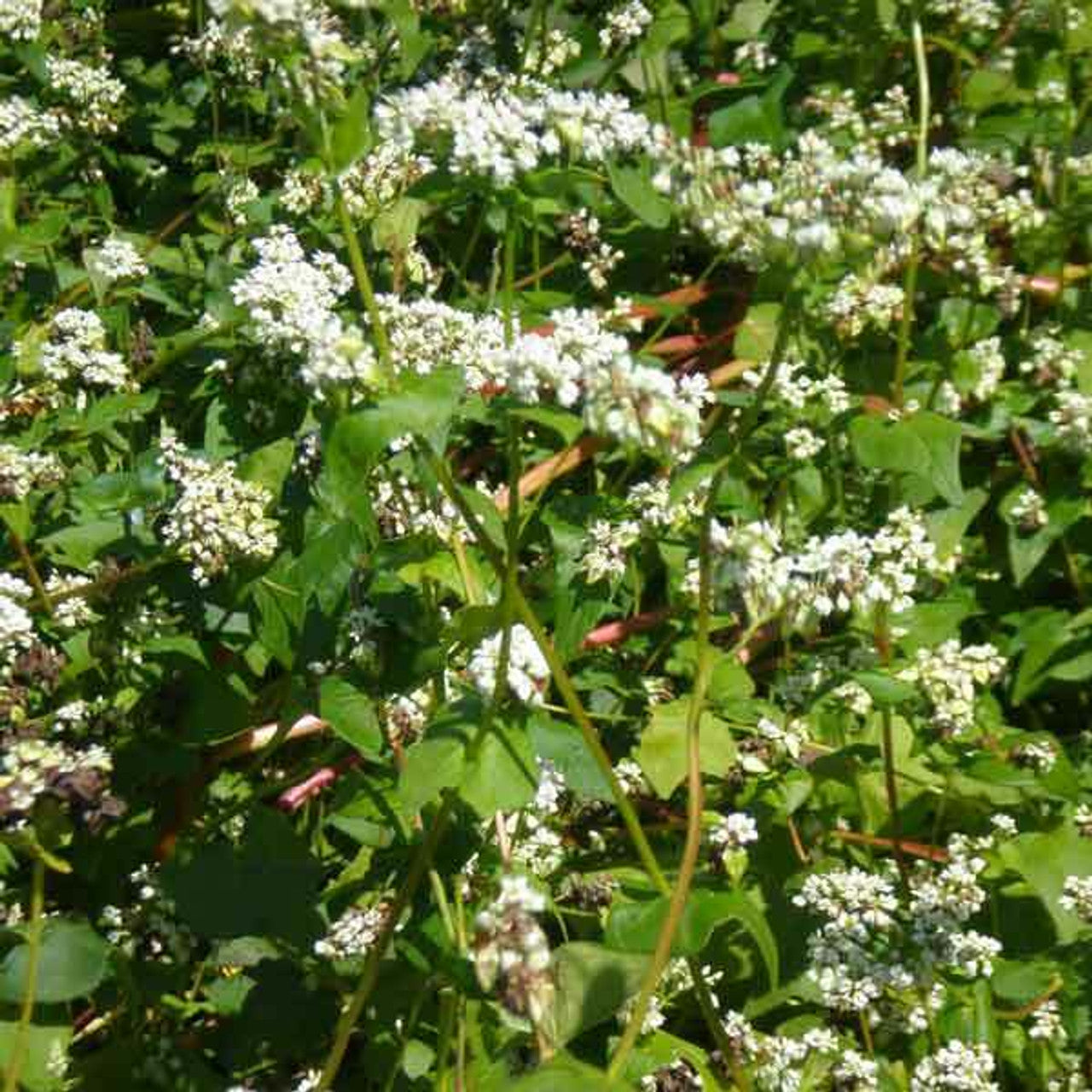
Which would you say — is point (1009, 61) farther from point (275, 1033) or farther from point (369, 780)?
point (275, 1033)

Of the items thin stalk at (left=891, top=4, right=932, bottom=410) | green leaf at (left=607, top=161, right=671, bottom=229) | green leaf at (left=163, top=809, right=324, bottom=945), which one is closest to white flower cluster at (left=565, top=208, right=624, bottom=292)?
green leaf at (left=607, top=161, right=671, bottom=229)

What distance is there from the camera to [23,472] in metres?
3.11

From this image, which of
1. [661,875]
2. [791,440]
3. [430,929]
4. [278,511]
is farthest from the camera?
[791,440]

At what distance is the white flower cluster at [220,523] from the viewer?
9.45 feet

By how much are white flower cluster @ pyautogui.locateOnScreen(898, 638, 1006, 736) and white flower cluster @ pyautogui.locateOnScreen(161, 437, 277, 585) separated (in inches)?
49.4

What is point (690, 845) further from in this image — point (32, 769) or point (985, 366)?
A: point (985, 366)

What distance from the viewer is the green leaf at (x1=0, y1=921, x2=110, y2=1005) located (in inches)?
102

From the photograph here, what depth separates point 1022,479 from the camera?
4.22 meters

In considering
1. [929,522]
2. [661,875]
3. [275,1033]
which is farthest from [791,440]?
[275,1033]

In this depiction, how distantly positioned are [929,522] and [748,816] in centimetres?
106

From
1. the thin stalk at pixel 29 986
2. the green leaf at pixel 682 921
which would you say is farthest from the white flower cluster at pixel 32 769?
the green leaf at pixel 682 921

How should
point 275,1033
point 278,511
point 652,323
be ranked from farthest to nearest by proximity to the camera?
point 652,323
point 278,511
point 275,1033

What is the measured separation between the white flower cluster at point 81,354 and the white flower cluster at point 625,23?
5.80 feet

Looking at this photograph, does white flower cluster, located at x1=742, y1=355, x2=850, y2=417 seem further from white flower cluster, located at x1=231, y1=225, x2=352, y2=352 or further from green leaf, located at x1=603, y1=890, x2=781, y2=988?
green leaf, located at x1=603, y1=890, x2=781, y2=988
